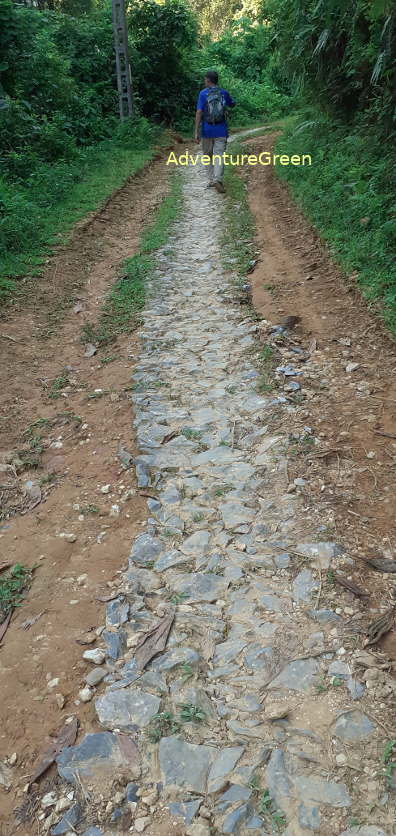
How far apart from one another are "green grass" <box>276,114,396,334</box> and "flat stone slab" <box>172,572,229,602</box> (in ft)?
10.7

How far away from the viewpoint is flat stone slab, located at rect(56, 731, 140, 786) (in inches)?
93.8

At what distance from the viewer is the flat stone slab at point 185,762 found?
234 cm

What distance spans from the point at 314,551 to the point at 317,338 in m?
2.95

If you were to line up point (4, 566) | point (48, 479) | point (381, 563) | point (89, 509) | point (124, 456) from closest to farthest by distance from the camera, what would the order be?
point (381, 563)
point (4, 566)
point (89, 509)
point (48, 479)
point (124, 456)

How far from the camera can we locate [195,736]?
2.50 metres

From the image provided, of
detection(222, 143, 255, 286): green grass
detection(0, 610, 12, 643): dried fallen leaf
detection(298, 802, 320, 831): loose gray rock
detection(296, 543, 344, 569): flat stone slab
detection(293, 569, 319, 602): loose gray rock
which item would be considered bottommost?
detection(298, 802, 320, 831): loose gray rock

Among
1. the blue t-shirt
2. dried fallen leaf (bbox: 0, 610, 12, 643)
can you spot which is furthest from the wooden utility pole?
dried fallen leaf (bbox: 0, 610, 12, 643)

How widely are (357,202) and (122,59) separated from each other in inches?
482

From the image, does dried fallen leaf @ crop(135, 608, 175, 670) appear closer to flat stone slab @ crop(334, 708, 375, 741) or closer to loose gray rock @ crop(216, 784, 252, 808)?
loose gray rock @ crop(216, 784, 252, 808)

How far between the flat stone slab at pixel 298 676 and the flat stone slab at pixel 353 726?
206 millimetres

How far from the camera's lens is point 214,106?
424 inches

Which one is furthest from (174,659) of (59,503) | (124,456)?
(124,456)

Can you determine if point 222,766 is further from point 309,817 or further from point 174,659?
point 174,659

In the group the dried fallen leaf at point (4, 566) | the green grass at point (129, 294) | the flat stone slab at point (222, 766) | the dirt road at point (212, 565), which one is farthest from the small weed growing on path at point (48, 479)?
the flat stone slab at point (222, 766)
